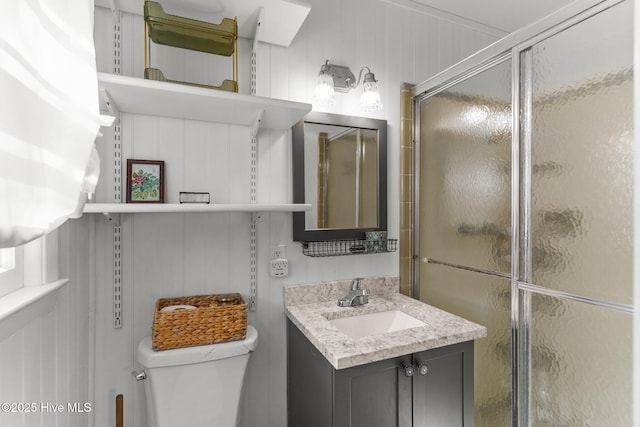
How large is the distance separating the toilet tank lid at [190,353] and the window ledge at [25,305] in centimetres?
35

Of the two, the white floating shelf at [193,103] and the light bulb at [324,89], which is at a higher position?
the light bulb at [324,89]

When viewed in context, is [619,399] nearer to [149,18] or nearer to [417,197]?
[417,197]

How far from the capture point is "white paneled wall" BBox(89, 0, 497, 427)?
1.34 meters

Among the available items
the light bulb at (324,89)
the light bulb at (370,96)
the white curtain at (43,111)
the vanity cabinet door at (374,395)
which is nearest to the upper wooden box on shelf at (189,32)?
the light bulb at (324,89)

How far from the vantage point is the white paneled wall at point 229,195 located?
1.34m

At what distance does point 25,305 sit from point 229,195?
84 cm

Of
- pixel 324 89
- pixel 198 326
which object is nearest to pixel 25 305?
pixel 198 326

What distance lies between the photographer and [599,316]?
1.13m

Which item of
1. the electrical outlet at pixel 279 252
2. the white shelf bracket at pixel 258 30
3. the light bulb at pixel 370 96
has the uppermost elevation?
the white shelf bracket at pixel 258 30

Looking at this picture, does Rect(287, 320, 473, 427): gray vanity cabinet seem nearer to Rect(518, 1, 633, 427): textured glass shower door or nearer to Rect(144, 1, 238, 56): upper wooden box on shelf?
Rect(518, 1, 633, 427): textured glass shower door

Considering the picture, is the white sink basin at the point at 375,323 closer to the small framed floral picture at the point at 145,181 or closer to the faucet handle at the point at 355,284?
the faucet handle at the point at 355,284

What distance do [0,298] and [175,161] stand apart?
0.77 metres

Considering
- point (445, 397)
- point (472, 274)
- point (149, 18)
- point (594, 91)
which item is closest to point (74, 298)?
point (149, 18)

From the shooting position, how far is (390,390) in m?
1.21
